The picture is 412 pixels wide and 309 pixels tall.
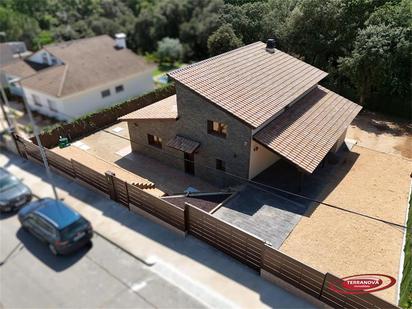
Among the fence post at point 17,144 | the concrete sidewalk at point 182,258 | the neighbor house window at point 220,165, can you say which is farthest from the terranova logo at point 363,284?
the fence post at point 17,144

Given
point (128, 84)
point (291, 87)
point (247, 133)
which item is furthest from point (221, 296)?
point (128, 84)

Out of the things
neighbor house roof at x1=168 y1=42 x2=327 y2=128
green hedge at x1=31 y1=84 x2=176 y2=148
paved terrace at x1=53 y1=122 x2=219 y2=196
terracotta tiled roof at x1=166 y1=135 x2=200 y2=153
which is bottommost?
paved terrace at x1=53 y1=122 x2=219 y2=196

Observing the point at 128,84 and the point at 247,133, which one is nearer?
the point at 247,133

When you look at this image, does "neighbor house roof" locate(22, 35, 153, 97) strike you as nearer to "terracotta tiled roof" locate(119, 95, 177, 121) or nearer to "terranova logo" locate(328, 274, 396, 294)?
"terracotta tiled roof" locate(119, 95, 177, 121)

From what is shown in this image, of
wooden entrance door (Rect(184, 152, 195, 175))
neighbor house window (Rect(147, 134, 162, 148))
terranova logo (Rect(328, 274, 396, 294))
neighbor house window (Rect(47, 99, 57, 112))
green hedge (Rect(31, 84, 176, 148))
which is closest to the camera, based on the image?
terranova logo (Rect(328, 274, 396, 294))

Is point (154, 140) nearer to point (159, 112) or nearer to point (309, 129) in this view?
point (159, 112)

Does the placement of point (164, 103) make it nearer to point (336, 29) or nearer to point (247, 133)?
point (247, 133)

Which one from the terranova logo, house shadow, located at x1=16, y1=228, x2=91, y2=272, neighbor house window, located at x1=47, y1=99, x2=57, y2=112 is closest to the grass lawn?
the terranova logo
